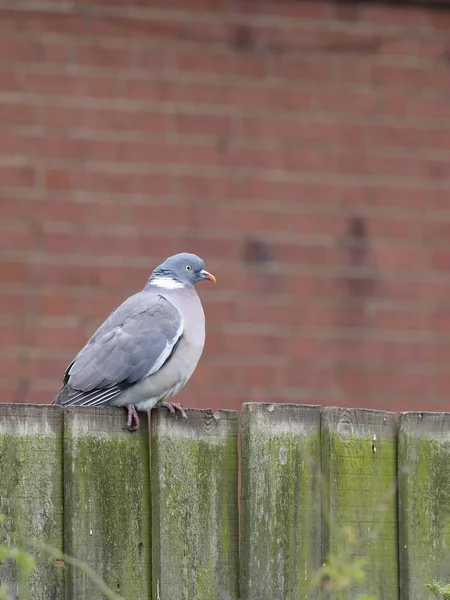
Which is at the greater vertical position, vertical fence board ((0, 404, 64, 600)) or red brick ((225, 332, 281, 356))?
red brick ((225, 332, 281, 356))

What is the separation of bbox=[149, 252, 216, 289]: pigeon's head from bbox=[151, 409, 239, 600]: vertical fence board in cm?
177

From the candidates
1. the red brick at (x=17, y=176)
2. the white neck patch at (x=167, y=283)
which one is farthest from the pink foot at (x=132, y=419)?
the red brick at (x=17, y=176)

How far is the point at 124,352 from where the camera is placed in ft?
15.5

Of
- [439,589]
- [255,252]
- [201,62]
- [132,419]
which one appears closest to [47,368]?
[255,252]

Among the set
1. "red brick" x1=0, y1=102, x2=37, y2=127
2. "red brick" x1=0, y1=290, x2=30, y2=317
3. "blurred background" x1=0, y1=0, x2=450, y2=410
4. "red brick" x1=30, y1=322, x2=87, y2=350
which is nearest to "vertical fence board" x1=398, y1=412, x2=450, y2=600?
"blurred background" x1=0, y1=0, x2=450, y2=410

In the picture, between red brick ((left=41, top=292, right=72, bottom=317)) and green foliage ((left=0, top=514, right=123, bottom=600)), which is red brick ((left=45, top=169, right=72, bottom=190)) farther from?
green foliage ((left=0, top=514, right=123, bottom=600))

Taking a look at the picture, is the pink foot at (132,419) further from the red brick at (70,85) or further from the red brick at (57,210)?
the red brick at (70,85)

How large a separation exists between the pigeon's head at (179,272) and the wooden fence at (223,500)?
1.73 metres

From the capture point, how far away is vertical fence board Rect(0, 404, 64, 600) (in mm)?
3535

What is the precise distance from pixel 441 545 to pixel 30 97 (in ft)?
11.1

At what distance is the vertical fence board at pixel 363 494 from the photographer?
12.1ft

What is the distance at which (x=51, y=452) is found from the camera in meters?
3.60

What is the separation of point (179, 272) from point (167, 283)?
0.11 meters

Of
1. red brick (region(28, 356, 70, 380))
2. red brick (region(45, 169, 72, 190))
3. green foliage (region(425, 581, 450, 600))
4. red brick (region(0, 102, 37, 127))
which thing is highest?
red brick (region(0, 102, 37, 127))
